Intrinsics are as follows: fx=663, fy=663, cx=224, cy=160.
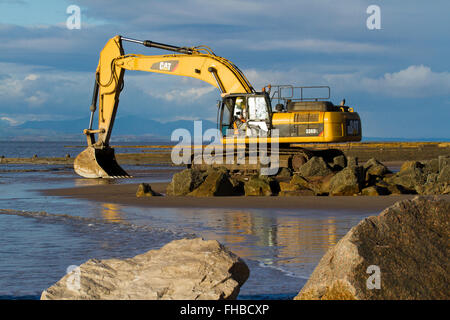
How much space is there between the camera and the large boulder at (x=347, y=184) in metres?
17.5

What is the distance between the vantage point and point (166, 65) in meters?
26.3

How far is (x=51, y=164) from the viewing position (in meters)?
45.2

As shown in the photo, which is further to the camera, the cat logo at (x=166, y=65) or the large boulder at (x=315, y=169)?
the cat logo at (x=166, y=65)

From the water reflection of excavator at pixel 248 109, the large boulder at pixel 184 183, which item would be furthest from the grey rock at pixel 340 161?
the large boulder at pixel 184 183

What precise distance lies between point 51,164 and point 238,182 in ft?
93.7

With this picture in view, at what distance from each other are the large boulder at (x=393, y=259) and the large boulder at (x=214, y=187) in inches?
485

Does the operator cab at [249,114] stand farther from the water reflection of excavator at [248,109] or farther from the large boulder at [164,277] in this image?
the large boulder at [164,277]

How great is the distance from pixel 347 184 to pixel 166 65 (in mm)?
11353

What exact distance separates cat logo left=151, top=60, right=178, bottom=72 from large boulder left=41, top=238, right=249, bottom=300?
67.2 feet

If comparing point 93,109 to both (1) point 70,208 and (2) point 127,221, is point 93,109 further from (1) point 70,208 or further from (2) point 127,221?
(2) point 127,221

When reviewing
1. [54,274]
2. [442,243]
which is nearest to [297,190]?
[54,274]

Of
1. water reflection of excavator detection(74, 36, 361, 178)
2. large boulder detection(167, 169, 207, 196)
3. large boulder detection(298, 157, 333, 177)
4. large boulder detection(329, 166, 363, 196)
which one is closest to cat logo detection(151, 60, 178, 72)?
water reflection of excavator detection(74, 36, 361, 178)
